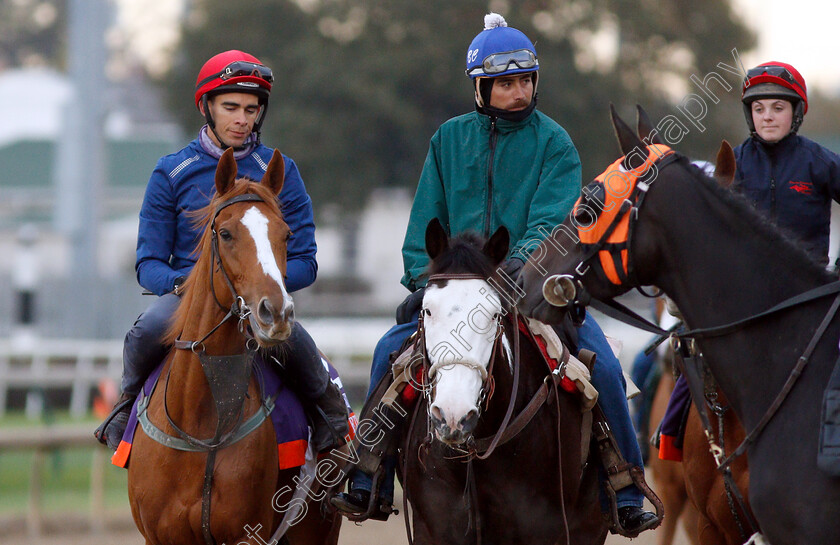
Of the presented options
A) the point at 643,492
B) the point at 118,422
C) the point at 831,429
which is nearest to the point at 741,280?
the point at 831,429

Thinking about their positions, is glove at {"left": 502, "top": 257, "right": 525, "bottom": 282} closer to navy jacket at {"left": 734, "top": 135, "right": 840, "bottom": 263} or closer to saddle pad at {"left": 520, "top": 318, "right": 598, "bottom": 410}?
saddle pad at {"left": 520, "top": 318, "right": 598, "bottom": 410}

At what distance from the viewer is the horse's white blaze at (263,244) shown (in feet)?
16.8

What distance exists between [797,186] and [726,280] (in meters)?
1.64

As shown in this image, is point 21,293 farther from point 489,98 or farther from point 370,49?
point 370,49

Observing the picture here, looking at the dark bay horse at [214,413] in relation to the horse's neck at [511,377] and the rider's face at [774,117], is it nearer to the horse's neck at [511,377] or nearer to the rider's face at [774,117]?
the horse's neck at [511,377]

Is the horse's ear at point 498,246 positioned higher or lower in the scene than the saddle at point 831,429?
higher

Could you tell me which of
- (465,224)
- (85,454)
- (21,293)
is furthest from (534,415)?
(21,293)

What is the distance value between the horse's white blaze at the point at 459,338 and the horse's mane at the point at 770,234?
108 centimetres

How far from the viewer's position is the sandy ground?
1014 cm

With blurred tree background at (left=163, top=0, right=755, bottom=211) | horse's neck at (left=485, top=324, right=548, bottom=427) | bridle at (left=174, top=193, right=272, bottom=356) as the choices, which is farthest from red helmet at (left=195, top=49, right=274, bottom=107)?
blurred tree background at (left=163, top=0, right=755, bottom=211)

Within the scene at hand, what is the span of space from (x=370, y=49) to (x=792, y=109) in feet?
95.1

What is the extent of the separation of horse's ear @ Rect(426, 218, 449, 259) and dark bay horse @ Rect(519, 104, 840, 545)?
72 cm

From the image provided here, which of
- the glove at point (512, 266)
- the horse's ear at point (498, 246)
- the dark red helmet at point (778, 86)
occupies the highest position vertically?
the dark red helmet at point (778, 86)

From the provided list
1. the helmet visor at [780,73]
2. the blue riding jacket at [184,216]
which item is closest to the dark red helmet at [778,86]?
the helmet visor at [780,73]
